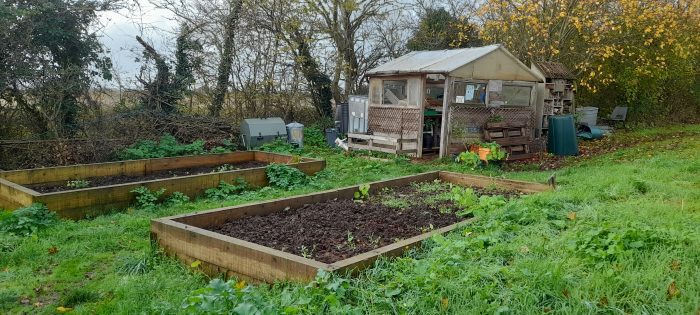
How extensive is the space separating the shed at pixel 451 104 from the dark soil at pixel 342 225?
222 inches

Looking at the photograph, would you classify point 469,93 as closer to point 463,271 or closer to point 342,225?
point 342,225

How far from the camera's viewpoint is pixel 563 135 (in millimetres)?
12406

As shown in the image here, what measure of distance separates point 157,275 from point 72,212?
2.59 metres

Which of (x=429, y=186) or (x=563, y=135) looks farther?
(x=563, y=135)

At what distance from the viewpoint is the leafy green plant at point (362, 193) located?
5.88m

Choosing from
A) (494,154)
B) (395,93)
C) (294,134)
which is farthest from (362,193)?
(294,134)

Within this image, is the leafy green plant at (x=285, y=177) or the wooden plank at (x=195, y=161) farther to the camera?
the wooden plank at (x=195, y=161)

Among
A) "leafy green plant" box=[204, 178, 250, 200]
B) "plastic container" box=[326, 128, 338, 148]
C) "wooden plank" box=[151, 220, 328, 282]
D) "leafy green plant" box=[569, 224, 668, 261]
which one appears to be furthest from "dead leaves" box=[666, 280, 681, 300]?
"plastic container" box=[326, 128, 338, 148]

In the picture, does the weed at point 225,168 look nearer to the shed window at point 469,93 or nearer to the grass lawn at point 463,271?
the grass lawn at point 463,271

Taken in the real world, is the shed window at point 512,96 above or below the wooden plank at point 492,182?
above

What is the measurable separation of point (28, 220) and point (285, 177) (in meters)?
3.52

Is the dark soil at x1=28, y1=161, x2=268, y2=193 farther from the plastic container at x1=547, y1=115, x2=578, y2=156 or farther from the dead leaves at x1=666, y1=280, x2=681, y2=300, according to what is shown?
the plastic container at x1=547, y1=115, x2=578, y2=156

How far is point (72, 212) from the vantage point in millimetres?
5766

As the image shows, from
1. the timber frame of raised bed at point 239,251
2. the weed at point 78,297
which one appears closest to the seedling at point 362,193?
the timber frame of raised bed at point 239,251
